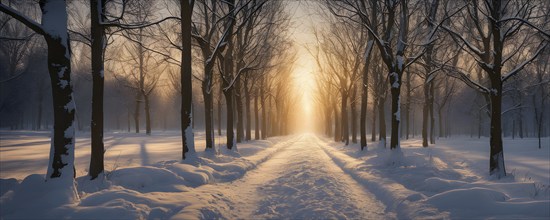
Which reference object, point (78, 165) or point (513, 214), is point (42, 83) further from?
point (513, 214)

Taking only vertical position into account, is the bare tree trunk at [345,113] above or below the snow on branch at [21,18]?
below

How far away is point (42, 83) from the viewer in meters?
45.5

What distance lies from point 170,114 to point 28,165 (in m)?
84.3

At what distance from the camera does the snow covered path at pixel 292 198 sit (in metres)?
5.73

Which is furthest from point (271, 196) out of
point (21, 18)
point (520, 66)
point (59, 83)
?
point (520, 66)

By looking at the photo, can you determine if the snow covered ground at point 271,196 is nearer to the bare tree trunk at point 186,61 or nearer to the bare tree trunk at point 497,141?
the bare tree trunk at point 497,141

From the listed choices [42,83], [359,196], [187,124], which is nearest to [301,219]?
[359,196]

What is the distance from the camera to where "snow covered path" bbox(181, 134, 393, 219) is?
18.8 feet

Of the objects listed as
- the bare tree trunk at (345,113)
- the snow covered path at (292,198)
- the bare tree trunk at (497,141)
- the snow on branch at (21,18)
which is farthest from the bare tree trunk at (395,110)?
the bare tree trunk at (345,113)

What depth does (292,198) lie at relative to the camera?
686cm

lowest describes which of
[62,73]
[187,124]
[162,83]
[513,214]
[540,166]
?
[540,166]

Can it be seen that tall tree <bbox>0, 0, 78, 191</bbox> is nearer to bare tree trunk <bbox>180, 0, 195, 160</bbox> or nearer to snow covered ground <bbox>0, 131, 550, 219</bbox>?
snow covered ground <bbox>0, 131, 550, 219</bbox>

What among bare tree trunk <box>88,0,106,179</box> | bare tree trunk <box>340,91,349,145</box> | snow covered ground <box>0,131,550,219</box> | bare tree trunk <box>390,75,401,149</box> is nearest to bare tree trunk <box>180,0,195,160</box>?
snow covered ground <box>0,131,550,219</box>

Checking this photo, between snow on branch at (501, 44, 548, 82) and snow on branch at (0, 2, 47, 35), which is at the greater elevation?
snow on branch at (0, 2, 47, 35)
